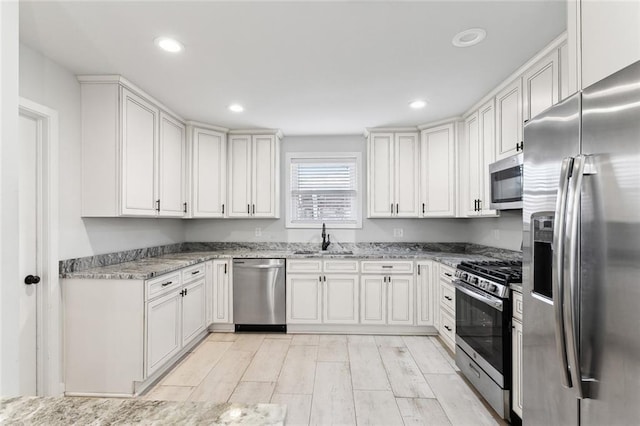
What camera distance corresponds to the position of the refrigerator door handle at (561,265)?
3.61ft

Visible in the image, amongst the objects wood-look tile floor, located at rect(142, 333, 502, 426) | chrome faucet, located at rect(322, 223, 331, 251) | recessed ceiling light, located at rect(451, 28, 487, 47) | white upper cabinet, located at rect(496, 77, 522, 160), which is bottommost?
wood-look tile floor, located at rect(142, 333, 502, 426)

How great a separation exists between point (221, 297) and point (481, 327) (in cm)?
276

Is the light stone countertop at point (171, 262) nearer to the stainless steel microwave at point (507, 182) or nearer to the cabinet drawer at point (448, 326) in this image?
the cabinet drawer at point (448, 326)

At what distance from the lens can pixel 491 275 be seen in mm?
2285

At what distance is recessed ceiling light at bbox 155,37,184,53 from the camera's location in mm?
2135

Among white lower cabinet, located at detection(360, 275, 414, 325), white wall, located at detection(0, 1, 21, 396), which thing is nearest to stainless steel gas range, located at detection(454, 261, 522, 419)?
white lower cabinet, located at detection(360, 275, 414, 325)

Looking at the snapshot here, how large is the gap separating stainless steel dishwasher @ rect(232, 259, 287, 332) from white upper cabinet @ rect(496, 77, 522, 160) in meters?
2.54

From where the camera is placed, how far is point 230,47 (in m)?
2.22

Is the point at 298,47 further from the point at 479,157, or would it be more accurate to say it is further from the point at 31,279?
the point at 31,279

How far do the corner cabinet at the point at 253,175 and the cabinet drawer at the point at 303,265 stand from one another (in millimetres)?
730

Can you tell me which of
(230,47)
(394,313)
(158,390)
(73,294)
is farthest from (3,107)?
(394,313)

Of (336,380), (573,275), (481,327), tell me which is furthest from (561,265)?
(336,380)

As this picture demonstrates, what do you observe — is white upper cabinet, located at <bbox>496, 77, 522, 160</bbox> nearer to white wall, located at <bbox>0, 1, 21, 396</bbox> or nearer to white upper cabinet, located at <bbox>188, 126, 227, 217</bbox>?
white wall, located at <bbox>0, 1, 21, 396</bbox>

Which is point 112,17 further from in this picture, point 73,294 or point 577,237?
point 577,237
